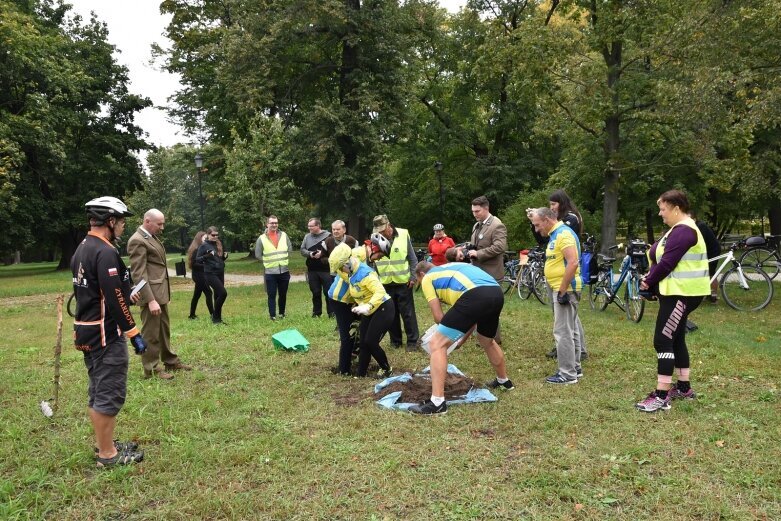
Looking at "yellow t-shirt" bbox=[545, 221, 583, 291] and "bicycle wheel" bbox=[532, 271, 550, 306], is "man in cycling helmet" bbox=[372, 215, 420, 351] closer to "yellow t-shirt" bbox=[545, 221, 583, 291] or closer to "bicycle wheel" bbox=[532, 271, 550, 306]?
"yellow t-shirt" bbox=[545, 221, 583, 291]

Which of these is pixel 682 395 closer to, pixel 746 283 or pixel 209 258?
pixel 746 283

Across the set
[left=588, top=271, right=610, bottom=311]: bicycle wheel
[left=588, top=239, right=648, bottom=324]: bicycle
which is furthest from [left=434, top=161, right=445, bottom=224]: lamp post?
[left=588, top=239, right=648, bottom=324]: bicycle

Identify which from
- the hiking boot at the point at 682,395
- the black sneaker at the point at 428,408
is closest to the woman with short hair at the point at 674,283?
the hiking boot at the point at 682,395

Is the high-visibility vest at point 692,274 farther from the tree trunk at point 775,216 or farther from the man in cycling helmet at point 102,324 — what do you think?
the tree trunk at point 775,216

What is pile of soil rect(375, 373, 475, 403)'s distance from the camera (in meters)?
5.19

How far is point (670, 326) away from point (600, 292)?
5.82 m

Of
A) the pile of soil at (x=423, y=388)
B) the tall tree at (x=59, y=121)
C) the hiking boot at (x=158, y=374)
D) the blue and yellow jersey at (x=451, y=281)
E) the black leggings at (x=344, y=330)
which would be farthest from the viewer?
the tall tree at (x=59, y=121)

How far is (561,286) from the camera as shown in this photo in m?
5.44

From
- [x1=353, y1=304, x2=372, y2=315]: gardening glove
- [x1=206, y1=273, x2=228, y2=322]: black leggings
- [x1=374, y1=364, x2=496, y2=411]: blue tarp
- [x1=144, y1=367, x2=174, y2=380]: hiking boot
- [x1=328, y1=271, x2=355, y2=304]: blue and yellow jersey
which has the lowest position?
[x1=144, y1=367, x2=174, y2=380]: hiking boot

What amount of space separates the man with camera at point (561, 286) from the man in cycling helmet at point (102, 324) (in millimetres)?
4040

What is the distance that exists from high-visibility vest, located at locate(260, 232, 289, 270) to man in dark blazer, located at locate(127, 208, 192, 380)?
11.0 ft

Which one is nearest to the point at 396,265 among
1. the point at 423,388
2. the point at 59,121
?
the point at 423,388

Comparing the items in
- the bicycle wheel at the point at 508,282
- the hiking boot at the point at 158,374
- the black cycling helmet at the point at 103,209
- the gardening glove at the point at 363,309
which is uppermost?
the black cycling helmet at the point at 103,209

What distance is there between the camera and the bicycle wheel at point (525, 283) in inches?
468
